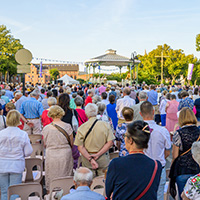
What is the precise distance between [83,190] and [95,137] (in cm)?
152

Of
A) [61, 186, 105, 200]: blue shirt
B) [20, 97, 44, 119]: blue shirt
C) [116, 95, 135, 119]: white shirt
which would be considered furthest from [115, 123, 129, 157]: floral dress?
[116, 95, 135, 119]: white shirt

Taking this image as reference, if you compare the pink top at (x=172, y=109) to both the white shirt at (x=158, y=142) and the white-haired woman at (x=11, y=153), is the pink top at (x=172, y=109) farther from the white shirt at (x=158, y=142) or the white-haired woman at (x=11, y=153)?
the white-haired woman at (x=11, y=153)

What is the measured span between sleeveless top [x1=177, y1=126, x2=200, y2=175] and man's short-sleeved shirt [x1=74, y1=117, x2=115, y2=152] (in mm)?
1080

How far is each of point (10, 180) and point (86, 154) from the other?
122cm

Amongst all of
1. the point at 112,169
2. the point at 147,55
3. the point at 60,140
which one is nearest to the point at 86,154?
the point at 60,140

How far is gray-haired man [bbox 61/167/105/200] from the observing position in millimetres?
2605

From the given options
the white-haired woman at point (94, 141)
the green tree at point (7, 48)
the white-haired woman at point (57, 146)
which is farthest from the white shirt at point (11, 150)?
the green tree at point (7, 48)

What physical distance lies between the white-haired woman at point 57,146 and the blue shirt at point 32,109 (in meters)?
2.91

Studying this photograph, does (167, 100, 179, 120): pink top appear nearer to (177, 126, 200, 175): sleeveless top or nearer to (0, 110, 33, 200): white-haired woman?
(177, 126, 200, 175): sleeveless top

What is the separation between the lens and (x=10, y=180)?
4160 millimetres

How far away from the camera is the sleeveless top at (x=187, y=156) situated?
371 centimetres

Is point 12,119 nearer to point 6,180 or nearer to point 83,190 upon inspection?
point 6,180

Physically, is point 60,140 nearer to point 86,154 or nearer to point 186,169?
point 86,154

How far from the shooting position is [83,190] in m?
2.69
